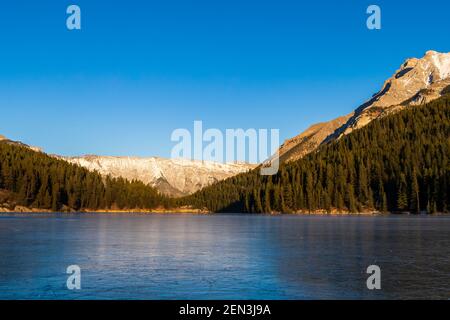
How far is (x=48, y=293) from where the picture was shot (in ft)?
82.9

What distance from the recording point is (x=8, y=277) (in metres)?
30.0

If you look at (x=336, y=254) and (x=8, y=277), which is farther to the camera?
(x=336, y=254)

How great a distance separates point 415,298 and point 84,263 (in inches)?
966

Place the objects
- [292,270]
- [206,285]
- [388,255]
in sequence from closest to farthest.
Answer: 1. [206,285]
2. [292,270]
3. [388,255]

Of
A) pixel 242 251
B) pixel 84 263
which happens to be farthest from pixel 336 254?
pixel 84 263

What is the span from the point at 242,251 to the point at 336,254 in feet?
30.2

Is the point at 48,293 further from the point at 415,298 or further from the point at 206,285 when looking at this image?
the point at 415,298

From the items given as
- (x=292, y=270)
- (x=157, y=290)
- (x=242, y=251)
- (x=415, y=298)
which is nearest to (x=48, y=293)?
(x=157, y=290)

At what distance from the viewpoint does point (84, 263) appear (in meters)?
37.0
